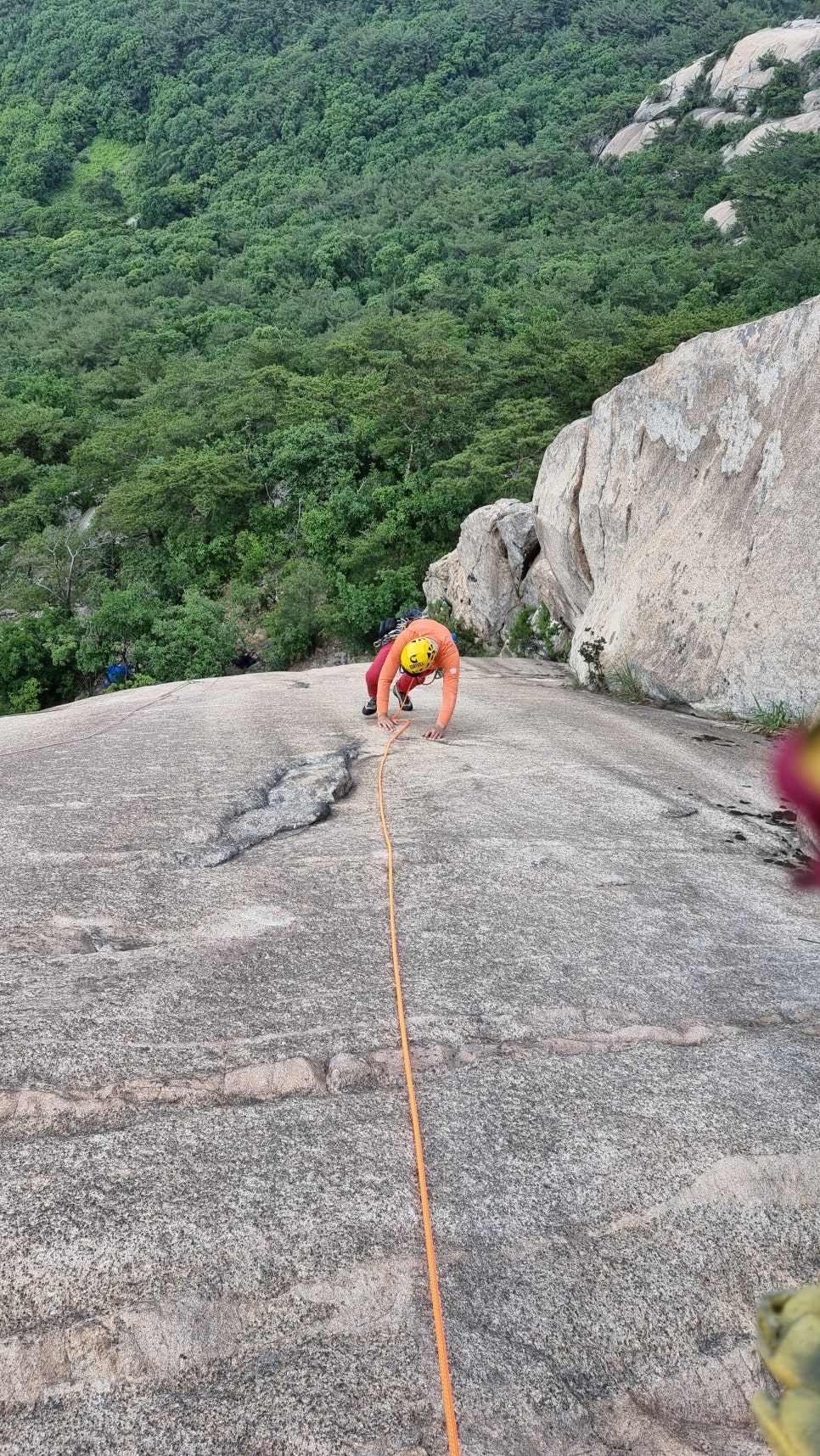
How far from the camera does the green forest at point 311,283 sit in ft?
82.5

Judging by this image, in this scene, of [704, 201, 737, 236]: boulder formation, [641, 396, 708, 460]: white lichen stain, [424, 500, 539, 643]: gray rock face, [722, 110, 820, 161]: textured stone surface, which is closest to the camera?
[641, 396, 708, 460]: white lichen stain

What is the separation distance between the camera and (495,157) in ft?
221

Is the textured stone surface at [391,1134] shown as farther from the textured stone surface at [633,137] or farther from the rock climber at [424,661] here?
the textured stone surface at [633,137]

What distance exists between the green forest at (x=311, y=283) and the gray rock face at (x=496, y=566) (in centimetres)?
659

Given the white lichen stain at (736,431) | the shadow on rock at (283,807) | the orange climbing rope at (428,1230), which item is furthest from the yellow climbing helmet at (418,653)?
the white lichen stain at (736,431)

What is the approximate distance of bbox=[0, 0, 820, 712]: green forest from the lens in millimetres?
25141

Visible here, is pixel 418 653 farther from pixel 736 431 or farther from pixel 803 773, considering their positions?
pixel 803 773

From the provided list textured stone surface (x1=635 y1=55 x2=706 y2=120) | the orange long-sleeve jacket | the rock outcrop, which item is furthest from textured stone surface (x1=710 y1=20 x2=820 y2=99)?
the orange long-sleeve jacket

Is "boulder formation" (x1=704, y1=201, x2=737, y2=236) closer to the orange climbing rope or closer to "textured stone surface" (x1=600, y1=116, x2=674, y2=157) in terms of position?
"textured stone surface" (x1=600, y1=116, x2=674, y2=157)

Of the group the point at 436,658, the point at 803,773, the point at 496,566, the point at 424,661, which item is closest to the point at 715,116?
the point at 496,566

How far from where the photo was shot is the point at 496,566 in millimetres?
15883

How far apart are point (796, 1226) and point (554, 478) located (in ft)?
35.4

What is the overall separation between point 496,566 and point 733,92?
57333 mm

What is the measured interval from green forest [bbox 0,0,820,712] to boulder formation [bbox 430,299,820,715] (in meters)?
13.1
